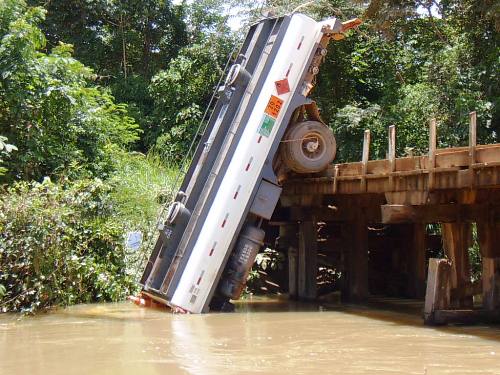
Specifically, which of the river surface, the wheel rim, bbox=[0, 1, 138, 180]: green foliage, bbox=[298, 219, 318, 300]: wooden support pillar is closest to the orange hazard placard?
the wheel rim

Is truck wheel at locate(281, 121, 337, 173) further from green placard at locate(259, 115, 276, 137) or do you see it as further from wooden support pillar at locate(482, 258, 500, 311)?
wooden support pillar at locate(482, 258, 500, 311)

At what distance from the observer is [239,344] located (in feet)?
31.2

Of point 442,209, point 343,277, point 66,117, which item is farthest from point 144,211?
point 442,209

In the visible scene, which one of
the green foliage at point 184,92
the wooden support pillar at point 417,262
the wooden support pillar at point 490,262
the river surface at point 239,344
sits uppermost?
the green foliage at point 184,92

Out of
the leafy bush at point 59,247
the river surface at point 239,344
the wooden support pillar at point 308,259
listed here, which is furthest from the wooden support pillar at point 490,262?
the leafy bush at point 59,247

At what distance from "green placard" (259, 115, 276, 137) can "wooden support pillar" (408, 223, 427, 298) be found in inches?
169

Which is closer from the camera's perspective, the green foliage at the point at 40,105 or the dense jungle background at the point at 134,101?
the dense jungle background at the point at 134,101

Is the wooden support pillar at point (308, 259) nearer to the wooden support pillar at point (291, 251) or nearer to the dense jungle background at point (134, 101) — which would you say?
the wooden support pillar at point (291, 251)

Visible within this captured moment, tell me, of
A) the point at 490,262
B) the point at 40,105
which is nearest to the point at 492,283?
the point at 490,262

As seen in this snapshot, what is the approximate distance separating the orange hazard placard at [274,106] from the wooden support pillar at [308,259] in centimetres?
284

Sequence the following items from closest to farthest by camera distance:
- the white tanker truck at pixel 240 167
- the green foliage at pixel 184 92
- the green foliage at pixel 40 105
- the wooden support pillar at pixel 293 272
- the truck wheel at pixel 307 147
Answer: the white tanker truck at pixel 240 167
the truck wheel at pixel 307 147
the green foliage at pixel 40 105
the wooden support pillar at pixel 293 272
the green foliage at pixel 184 92

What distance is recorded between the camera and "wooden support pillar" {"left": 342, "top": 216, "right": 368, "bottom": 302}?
15047mm

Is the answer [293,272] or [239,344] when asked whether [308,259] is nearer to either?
[293,272]

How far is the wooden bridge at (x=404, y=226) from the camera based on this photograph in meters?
10.8
